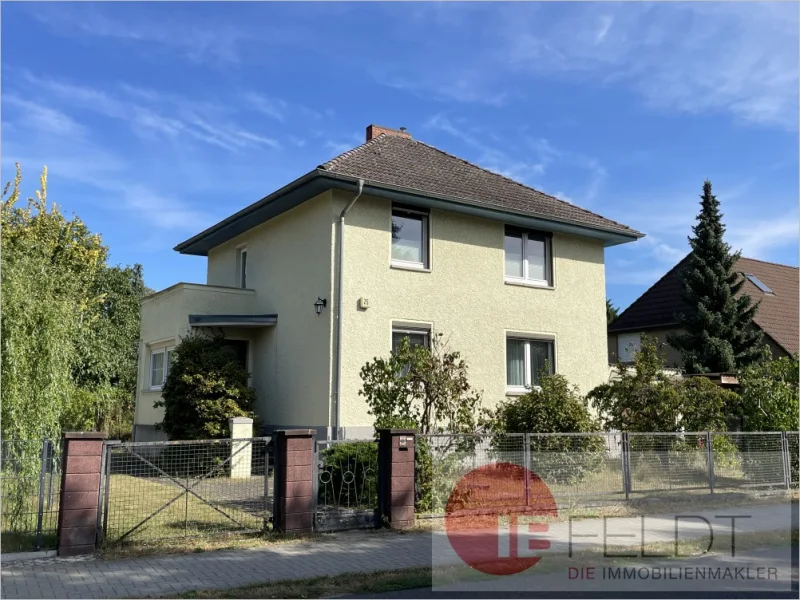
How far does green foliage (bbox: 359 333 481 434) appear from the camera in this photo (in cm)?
1123

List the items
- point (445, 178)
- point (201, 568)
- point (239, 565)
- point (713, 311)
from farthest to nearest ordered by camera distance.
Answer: point (713, 311) < point (445, 178) < point (239, 565) < point (201, 568)

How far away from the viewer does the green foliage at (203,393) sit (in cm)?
1480

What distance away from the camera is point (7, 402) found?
26.8 ft

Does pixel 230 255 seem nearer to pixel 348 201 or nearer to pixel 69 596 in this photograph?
pixel 348 201

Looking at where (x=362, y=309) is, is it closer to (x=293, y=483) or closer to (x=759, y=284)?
(x=293, y=483)

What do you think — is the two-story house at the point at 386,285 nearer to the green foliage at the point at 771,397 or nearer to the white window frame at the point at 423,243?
the white window frame at the point at 423,243

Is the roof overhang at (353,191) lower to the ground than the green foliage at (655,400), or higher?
higher

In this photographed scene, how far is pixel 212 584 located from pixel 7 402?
3307 mm

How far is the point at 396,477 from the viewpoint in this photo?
9727 millimetres

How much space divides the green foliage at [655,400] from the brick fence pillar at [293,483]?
6487 millimetres

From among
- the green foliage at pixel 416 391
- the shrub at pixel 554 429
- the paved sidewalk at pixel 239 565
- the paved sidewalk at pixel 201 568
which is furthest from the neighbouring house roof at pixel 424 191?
the paved sidewalk at pixel 201 568

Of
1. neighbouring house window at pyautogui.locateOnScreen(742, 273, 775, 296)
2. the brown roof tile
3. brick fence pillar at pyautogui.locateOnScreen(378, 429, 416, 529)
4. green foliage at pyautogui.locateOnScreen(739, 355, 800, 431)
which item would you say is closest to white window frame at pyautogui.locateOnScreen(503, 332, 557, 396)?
the brown roof tile

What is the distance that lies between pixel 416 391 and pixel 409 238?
560 centimetres

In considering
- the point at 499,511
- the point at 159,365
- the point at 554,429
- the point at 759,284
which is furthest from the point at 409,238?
the point at 759,284
